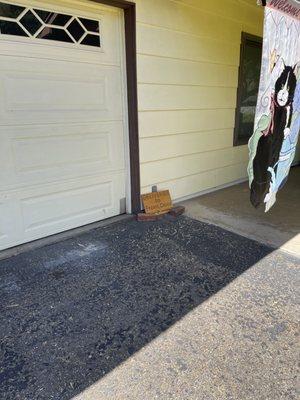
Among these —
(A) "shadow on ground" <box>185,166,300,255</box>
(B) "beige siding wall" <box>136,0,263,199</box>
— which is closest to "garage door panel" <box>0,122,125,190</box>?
(B) "beige siding wall" <box>136,0,263,199</box>

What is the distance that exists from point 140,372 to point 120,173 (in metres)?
2.22

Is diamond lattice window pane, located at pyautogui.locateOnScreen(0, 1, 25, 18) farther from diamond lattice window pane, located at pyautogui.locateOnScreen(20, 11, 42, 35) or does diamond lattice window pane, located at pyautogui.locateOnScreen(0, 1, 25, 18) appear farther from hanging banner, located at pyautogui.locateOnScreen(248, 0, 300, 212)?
hanging banner, located at pyautogui.locateOnScreen(248, 0, 300, 212)

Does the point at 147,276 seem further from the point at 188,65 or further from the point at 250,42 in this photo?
the point at 250,42

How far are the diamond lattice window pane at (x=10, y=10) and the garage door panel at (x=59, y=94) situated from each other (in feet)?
1.11

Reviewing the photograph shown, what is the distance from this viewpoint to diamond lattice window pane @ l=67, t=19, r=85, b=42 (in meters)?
2.76

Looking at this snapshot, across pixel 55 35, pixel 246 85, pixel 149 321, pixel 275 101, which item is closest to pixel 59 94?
pixel 55 35

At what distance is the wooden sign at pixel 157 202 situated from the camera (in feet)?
11.6

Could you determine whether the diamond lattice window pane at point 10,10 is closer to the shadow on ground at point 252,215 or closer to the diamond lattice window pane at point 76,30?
the diamond lattice window pane at point 76,30

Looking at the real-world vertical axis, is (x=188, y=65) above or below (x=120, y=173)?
above

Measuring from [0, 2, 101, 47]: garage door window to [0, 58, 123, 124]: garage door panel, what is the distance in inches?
8.7

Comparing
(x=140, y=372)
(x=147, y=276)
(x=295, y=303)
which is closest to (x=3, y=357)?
(x=140, y=372)

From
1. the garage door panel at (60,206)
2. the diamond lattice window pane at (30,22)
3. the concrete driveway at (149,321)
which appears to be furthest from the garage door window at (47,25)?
the concrete driveway at (149,321)

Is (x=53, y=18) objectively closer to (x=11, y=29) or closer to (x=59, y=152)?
(x=11, y=29)

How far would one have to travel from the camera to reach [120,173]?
343cm
